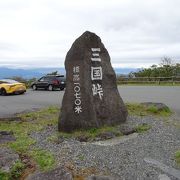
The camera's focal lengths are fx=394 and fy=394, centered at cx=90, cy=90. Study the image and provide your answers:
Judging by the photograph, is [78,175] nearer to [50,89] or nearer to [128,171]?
[128,171]

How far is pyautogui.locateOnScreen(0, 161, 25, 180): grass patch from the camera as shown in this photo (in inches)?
263

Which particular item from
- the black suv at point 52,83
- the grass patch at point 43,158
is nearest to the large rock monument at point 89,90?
the grass patch at point 43,158

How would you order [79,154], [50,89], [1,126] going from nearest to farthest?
[79,154] < [1,126] < [50,89]

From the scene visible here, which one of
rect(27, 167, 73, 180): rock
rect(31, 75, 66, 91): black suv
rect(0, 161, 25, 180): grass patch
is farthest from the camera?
rect(31, 75, 66, 91): black suv

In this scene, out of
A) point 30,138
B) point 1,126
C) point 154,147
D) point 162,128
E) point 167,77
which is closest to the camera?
point 154,147

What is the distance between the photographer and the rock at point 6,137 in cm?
869

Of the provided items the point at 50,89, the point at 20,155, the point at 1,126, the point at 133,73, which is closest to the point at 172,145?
the point at 20,155

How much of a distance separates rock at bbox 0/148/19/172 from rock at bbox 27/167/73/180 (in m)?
0.59

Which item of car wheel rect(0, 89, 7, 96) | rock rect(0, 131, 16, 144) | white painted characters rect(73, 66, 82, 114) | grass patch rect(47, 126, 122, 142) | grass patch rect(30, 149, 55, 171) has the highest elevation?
white painted characters rect(73, 66, 82, 114)

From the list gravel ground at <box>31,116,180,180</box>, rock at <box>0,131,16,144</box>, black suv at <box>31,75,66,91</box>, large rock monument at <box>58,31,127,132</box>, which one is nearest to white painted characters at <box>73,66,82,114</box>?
large rock monument at <box>58,31,127,132</box>

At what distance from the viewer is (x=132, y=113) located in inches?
456

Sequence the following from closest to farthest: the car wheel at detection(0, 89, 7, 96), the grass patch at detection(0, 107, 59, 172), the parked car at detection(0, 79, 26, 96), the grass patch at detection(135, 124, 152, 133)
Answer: the grass patch at detection(0, 107, 59, 172) → the grass patch at detection(135, 124, 152, 133) → the parked car at detection(0, 79, 26, 96) → the car wheel at detection(0, 89, 7, 96)

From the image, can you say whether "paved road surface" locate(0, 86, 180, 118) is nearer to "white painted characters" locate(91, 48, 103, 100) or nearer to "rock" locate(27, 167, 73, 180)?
"white painted characters" locate(91, 48, 103, 100)

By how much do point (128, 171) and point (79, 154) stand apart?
1.12 meters
